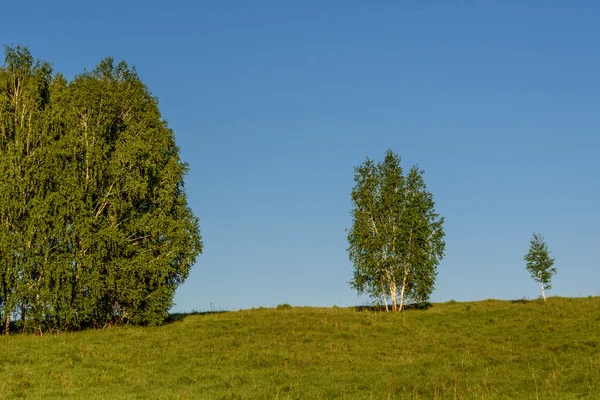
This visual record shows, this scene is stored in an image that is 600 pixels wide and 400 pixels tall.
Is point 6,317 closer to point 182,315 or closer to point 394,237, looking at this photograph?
point 182,315

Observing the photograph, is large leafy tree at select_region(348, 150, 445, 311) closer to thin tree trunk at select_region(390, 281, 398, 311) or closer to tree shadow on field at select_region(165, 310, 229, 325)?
thin tree trunk at select_region(390, 281, 398, 311)

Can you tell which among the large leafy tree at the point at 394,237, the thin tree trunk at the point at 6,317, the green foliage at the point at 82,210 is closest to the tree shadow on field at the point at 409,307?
the large leafy tree at the point at 394,237

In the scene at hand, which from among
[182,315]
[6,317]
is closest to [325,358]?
[6,317]

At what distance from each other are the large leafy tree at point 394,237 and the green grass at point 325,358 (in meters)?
5.58

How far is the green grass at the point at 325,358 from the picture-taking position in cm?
2275

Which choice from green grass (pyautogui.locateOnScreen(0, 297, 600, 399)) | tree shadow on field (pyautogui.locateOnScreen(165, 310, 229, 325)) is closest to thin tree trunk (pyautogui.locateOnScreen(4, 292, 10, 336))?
green grass (pyautogui.locateOnScreen(0, 297, 600, 399))

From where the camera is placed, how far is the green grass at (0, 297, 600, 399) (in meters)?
22.8

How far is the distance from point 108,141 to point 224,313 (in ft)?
58.7

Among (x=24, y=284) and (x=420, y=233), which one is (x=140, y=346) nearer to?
(x=24, y=284)

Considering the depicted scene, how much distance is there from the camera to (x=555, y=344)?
107ft

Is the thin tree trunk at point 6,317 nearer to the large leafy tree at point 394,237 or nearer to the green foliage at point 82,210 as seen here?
the green foliage at point 82,210

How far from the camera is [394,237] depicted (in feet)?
168

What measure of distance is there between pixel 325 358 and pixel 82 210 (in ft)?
67.1

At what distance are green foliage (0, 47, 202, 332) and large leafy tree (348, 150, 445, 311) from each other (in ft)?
55.5
